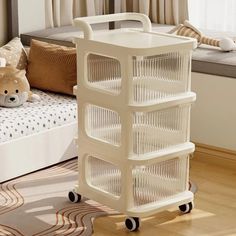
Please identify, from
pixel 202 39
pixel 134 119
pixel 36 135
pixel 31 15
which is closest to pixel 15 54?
pixel 31 15

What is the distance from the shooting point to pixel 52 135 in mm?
3438

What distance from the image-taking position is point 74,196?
3.05 metres

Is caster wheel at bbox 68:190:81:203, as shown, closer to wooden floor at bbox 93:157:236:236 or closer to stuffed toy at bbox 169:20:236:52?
wooden floor at bbox 93:157:236:236

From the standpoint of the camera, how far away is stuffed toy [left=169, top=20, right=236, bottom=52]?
3.74 meters

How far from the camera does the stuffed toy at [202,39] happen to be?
12.3ft

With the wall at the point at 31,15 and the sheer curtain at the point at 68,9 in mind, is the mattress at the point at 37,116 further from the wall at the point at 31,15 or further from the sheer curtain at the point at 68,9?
the sheer curtain at the point at 68,9

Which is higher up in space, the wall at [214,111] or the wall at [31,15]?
the wall at [31,15]

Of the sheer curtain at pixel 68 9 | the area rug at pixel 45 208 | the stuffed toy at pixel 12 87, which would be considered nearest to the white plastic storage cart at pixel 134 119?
the area rug at pixel 45 208

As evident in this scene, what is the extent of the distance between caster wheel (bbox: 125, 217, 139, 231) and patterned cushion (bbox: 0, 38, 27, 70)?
53.7 inches

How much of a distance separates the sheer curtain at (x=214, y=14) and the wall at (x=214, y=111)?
83 cm

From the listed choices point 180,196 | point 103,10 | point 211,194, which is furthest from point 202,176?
point 103,10

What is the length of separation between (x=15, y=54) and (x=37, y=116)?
0.58 meters

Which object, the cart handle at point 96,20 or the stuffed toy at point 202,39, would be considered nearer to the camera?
the cart handle at point 96,20

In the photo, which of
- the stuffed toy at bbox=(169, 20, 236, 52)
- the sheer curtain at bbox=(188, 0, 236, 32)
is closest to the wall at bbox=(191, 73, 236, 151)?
the stuffed toy at bbox=(169, 20, 236, 52)
